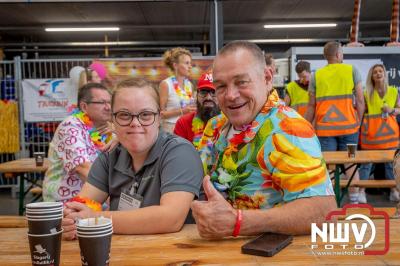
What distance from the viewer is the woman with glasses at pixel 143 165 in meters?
1.70

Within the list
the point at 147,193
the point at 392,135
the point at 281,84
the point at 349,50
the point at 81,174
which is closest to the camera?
the point at 147,193

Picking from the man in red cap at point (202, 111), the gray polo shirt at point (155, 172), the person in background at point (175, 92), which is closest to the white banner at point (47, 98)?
the person in background at point (175, 92)

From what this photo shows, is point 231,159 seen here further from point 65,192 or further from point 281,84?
point 281,84

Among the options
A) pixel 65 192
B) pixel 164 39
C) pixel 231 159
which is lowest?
pixel 65 192

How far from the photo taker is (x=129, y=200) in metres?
1.83

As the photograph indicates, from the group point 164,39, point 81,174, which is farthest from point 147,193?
point 164,39

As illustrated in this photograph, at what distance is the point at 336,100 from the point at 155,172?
12.7 ft

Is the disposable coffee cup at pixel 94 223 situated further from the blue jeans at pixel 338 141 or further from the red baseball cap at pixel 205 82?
the blue jeans at pixel 338 141

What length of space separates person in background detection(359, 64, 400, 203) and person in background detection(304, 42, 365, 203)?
2.20 ft

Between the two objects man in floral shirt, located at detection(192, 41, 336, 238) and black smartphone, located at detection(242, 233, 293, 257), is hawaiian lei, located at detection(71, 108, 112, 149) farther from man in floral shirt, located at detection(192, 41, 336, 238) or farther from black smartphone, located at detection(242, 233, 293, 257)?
black smartphone, located at detection(242, 233, 293, 257)

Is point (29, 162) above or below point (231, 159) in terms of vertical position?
below

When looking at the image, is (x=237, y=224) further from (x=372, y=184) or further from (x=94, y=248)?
(x=372, y=184)

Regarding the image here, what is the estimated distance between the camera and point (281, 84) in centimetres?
711

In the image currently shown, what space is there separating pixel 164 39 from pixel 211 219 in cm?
1446
